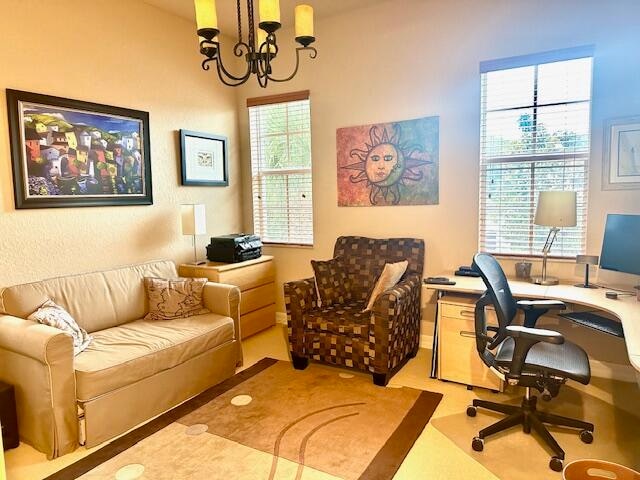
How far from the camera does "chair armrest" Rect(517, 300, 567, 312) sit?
102 inches

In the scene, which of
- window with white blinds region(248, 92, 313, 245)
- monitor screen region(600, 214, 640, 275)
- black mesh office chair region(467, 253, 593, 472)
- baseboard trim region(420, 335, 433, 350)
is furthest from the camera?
window with white blinds region(248, 92, 313, 245)

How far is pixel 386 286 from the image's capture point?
3.32 m

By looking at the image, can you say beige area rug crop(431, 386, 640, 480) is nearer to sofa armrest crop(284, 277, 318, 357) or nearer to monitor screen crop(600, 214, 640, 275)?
monitor screen crop(600, 214, 640, 275)

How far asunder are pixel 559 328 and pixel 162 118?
3627 millimetres

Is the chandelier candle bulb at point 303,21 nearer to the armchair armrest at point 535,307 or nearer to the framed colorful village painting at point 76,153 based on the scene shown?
the framed colorful village painting at point 76,153

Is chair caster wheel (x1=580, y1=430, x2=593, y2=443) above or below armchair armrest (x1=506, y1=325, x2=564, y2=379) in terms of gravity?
below

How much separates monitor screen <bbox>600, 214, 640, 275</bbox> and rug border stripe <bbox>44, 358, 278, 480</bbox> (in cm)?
253

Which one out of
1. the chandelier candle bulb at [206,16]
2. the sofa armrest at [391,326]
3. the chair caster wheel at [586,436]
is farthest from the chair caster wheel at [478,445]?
the chandelier candle bulb at [206,16]

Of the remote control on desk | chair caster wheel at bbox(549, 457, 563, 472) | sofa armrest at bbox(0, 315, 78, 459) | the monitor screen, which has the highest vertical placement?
the monitor screen

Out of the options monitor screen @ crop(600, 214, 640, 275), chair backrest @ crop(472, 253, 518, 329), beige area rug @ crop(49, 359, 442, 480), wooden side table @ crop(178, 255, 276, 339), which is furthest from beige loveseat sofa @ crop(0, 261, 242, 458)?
monitor screen @ crop(600, 214, 640, 275)

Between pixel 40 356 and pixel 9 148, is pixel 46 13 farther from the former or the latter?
pixel 40 356

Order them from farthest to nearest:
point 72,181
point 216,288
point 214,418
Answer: point 216,288
point 72,181
point 214,418

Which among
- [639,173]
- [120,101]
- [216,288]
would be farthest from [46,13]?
[639,173]

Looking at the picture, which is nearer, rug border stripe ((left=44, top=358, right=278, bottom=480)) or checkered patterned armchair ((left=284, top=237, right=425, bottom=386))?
rug border stripe ((left=44, top=358, right=278, bottom=480))
